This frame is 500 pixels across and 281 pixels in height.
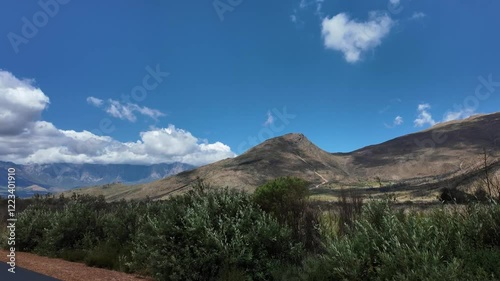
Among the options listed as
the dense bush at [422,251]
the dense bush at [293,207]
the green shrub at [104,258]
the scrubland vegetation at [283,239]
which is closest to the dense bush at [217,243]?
the scrubland vegetation at [283,239]

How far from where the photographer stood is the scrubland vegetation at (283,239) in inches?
254

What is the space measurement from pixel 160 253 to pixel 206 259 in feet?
4.73

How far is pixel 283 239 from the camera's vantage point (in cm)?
1032

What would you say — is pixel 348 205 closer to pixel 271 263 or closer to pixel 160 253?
pixel 271 263

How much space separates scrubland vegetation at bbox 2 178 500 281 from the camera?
6.45 m

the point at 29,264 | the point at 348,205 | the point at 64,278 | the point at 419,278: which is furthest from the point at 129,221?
the point at 419,278

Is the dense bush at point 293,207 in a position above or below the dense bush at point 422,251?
above

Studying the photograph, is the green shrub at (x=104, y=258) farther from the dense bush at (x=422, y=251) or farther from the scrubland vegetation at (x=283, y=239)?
the dense bush at (x=422, y=251)

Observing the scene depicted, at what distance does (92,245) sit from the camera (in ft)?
50.8

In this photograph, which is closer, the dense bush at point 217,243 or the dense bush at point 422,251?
the dense bush at point 422,251

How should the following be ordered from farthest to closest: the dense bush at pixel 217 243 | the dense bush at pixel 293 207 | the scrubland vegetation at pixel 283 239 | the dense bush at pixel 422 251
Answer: the dense bush at pixel 293 207 → the dense bush at pixel 217 243 → the scrubland vegetation at pixel 283 239 → the dense bush at pixel 422 251

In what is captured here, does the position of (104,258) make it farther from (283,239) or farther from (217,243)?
(283,239)

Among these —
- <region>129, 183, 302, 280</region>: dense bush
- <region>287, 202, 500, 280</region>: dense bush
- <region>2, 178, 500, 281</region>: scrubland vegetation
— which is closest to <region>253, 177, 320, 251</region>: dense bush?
<region>2, 178, 500, 281</region>: scrubland vegetation

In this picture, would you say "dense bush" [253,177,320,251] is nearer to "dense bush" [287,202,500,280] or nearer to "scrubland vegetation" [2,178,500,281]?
"scrubland vegetation" [2,178,500,281]
